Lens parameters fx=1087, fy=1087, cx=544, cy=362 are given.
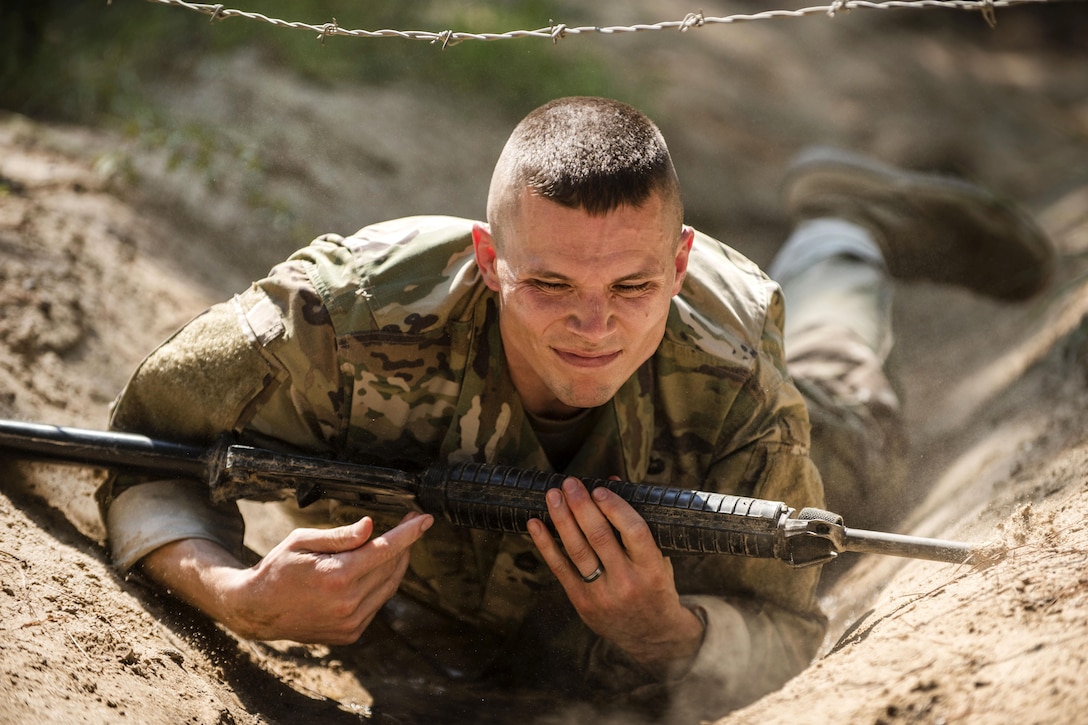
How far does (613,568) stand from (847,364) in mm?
1912

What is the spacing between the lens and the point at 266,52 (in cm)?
600

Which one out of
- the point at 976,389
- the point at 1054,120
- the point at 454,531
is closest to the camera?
the point at 454,531

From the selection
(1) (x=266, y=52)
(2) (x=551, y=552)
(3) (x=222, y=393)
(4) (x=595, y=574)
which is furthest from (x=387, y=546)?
(1) (x=266, y=52)

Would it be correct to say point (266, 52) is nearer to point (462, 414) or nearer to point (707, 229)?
point (707, 229)

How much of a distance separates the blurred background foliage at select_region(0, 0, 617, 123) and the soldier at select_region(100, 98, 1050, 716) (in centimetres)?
275

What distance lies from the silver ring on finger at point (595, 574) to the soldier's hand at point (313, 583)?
401 millimetres

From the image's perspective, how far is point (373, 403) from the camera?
2830mm

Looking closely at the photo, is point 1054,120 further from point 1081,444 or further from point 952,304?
point 1081,444

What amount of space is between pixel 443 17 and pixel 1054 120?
195 inches

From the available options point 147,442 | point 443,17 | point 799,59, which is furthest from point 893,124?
point 147,442

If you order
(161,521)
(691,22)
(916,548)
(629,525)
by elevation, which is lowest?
(161,521)

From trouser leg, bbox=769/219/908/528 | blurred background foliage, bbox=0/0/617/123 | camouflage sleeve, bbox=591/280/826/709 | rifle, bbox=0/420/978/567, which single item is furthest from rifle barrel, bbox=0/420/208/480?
blurred background foliage, bbox=0/0/617/123

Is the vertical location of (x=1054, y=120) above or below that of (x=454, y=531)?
above

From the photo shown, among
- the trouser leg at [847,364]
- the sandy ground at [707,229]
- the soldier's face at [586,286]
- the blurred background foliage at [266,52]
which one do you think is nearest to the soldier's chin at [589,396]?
the soldier's face at [586,286]
